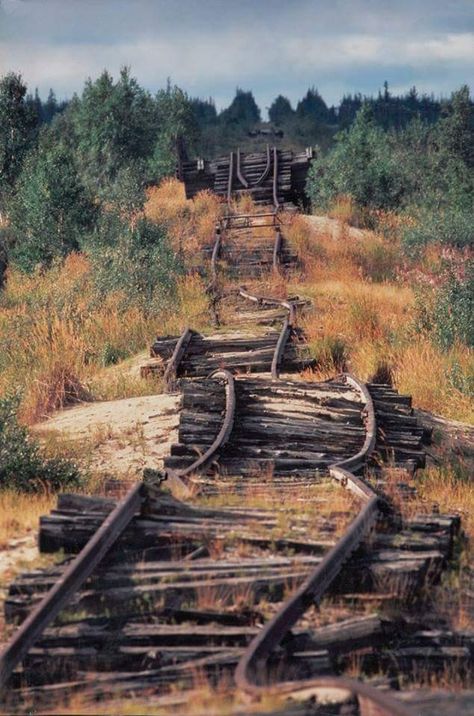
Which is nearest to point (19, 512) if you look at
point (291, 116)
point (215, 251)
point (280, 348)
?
point (280, 348)

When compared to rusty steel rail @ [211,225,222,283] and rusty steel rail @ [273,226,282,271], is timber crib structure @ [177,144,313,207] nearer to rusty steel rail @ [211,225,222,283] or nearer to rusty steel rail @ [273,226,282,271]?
rusty steel rail @ [211,225,222,283]

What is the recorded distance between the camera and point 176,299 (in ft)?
55.8

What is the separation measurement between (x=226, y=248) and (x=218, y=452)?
13002mm

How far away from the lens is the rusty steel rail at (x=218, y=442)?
770 cm

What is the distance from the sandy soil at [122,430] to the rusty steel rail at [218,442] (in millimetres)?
604

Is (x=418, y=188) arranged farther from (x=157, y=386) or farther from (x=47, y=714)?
(x=47, y=714)

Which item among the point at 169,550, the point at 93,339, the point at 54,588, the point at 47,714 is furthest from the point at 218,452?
the point at 93,339

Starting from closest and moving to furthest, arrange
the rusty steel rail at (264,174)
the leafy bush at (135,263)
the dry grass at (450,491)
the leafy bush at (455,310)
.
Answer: the dry grass at (450,491) → the leafy bush at (455,310) → the leafy bush at (135,263) → the rusty steel rail at (264,174)

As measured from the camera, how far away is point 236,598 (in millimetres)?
5559

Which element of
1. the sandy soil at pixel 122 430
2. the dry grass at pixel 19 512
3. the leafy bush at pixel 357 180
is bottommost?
the sandy soil at pixel 122 430

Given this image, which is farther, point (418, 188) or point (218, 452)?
point (418, 188)

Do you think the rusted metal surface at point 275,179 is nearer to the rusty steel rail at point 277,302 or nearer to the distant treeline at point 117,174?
the distant treeline at point 117,174

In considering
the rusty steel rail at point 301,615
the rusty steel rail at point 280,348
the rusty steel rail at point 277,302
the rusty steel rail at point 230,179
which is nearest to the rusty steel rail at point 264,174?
the rusty steel rail at point 230,179

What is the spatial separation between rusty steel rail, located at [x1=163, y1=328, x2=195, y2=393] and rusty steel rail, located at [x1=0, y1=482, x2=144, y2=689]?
5.78m
